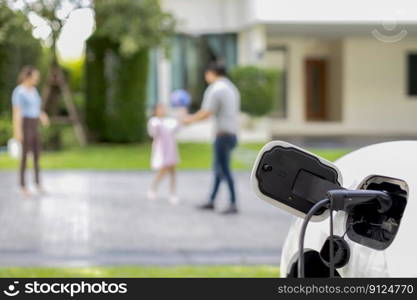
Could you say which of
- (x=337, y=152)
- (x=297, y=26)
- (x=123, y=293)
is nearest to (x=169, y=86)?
(x=297, y=26)

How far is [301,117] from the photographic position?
2528 cm

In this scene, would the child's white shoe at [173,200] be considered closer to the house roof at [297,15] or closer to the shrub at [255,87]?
the shrub at [255,87]

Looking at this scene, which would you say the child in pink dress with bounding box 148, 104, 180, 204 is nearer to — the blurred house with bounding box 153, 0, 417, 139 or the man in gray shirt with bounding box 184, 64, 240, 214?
the man in gray shirt with bounding box 184, 64, 240, 214

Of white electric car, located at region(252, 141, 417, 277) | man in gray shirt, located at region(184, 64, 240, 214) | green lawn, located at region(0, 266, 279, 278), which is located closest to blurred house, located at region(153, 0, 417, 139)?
man in gray shirt, located at region(184, 64, 240, 214)

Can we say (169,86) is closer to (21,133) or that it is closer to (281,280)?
(21,133)

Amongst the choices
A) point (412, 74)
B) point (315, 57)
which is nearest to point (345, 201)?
point (412, 74)

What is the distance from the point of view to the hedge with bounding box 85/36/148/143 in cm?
1981

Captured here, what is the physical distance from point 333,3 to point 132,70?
5.94 meters

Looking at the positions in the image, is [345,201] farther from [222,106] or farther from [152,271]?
[222,106]

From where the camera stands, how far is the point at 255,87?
21.4m

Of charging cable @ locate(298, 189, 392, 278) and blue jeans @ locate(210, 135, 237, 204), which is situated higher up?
charging cable @ locate(298, 189, 392, 278)

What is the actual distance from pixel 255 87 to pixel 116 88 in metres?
3.65

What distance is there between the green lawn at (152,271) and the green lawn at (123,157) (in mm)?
8504

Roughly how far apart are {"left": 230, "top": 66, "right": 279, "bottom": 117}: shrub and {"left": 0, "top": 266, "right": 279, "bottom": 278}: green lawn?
48.5 feet
